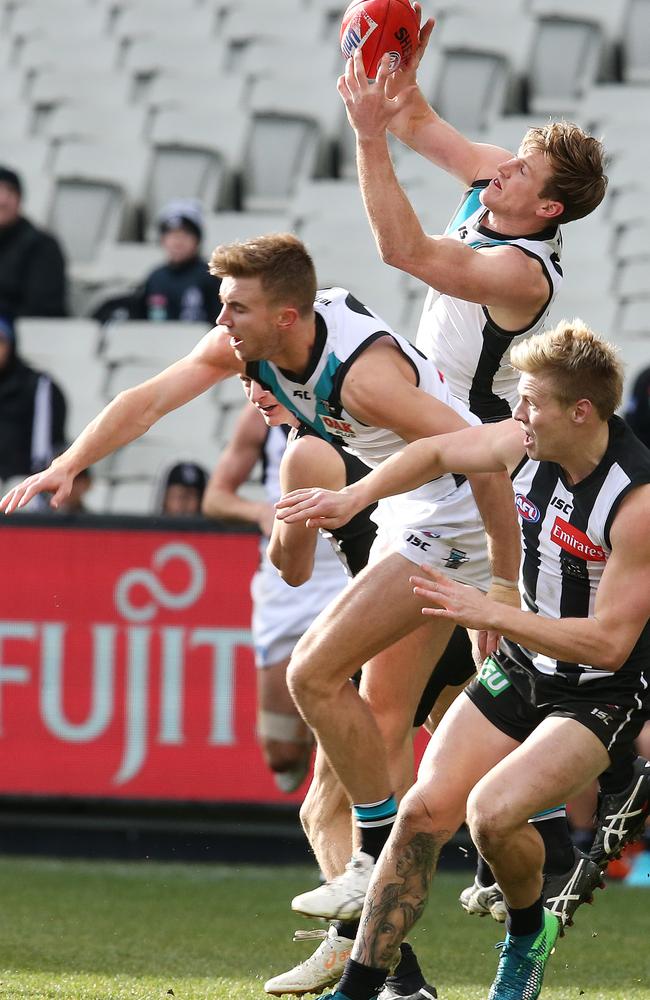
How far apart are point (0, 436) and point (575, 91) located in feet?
18.4

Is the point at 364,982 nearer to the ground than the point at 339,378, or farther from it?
nearer to the ground

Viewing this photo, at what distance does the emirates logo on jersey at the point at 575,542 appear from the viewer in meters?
4.79

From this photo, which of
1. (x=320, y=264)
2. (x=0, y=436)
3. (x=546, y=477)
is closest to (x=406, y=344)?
(x=546, y=477)

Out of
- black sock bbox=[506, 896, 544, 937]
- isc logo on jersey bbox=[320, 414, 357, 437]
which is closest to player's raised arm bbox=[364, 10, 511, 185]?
isc logo on jersey bbox=[320, 414, 357, 437]

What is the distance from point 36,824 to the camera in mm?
9008

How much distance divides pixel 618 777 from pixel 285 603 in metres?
3.50

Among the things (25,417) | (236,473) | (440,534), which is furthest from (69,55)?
(440,534)

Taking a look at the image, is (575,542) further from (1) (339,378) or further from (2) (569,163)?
(2) (569,163)

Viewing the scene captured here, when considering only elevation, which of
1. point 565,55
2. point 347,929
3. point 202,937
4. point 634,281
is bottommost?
point 202,937

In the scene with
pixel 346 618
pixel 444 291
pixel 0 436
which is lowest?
pixel 0 436

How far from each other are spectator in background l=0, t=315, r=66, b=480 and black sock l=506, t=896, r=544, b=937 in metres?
5.86

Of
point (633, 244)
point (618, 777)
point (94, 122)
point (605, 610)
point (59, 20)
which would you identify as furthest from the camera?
point (59, 20)

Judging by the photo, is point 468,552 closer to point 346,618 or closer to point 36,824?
point 346,618

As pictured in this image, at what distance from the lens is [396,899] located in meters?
4.86
